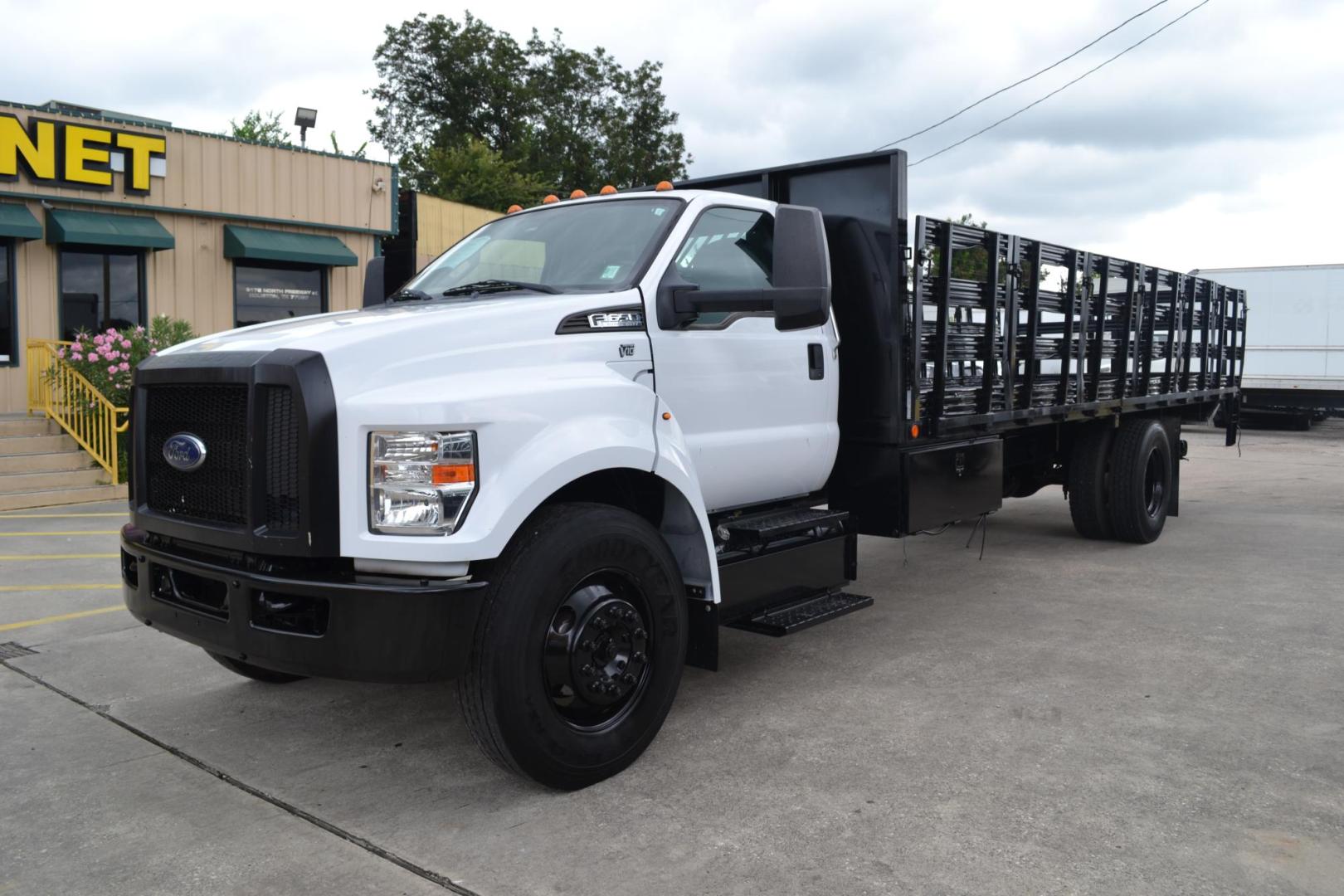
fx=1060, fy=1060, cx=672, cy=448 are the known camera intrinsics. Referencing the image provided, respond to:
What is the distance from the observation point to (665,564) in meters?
4.06

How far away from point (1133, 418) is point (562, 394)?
22.2ft

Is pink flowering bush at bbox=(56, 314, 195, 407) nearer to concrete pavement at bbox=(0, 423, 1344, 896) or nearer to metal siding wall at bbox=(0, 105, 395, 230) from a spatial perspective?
metal siding wall at bbox=(0, 105, 395, 230)

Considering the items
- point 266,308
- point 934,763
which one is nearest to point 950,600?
point 934,763

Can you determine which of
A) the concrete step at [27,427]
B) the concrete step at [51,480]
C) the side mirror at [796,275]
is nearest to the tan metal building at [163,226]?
the concrete step at [27,427]

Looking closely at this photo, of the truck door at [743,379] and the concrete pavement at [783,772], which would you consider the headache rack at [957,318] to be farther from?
the concrete pavement at [783,772]

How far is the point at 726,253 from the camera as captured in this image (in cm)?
480

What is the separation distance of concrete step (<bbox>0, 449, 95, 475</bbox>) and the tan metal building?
10.1ft

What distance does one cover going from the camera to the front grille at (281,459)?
11.0 feet

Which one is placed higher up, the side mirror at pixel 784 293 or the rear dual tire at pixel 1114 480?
the side mirror at pixel 784 293

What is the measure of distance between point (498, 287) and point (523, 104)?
143 feet

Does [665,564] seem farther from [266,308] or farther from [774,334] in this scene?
[266,308]

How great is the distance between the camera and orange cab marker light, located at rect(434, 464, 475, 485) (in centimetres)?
333

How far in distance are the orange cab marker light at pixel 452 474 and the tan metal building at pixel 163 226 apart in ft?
46.4

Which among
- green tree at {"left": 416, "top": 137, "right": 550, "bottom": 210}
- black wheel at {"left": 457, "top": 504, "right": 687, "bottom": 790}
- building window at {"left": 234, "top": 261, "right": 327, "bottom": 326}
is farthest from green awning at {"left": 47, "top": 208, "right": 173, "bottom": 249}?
green tree at {"left": 416, "top": 137, "right": 550, "bottom": 210}
